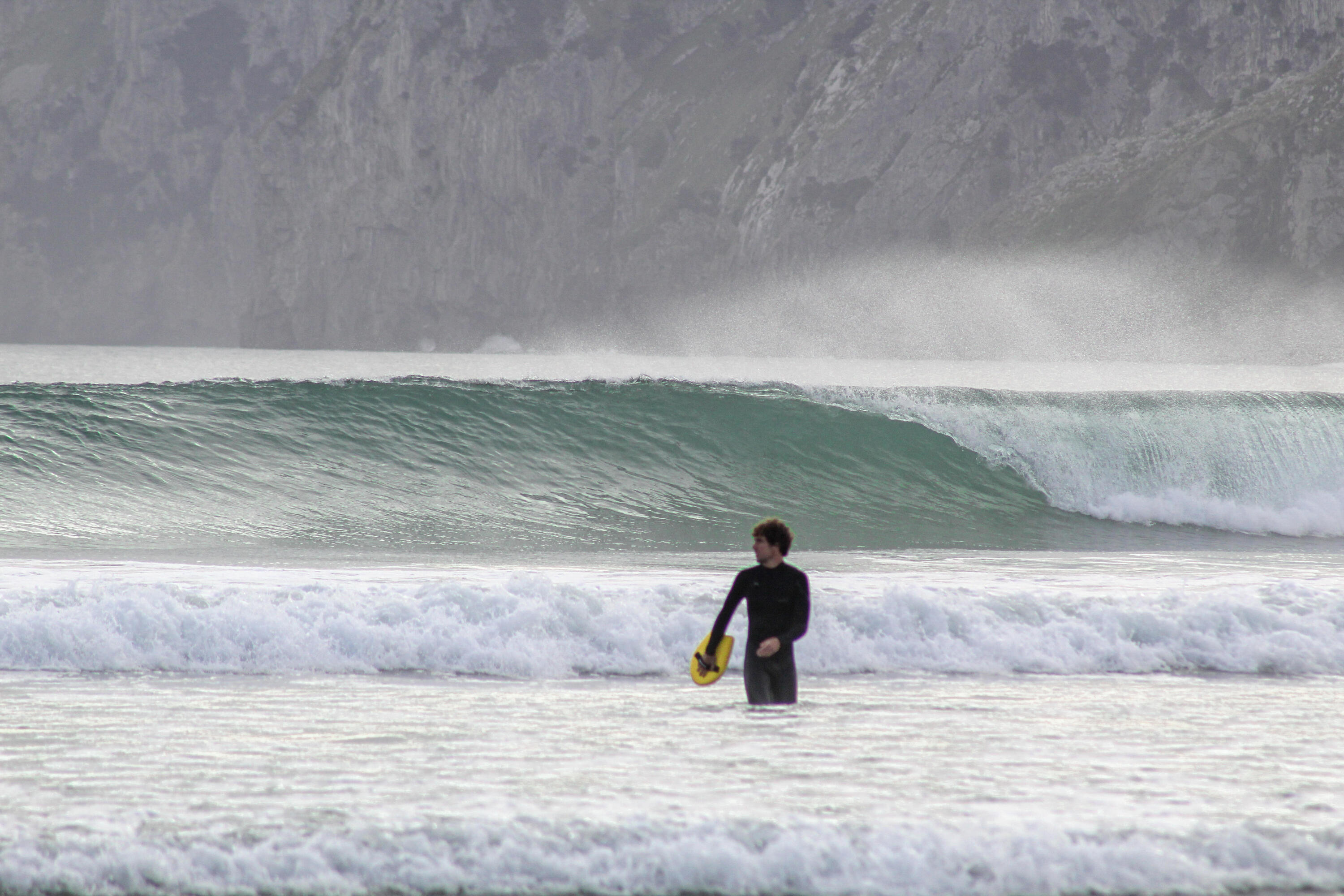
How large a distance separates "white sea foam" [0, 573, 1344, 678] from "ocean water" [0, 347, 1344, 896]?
0.03m

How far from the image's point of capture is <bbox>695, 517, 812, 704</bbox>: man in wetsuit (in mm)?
7609

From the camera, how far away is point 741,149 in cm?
13912

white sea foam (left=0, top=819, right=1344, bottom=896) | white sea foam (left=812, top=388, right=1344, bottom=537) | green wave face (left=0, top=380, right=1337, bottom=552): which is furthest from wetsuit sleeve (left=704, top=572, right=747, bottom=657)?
white sea foam (left=812, top=388, right=1344, bottom=537)

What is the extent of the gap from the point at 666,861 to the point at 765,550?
101 inches

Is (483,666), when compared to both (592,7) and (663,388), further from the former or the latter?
(592,7)

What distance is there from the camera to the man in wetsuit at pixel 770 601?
761cm

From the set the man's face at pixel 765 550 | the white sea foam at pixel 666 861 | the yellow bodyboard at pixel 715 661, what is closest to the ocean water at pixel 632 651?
the white sea foam at pixel 666 861

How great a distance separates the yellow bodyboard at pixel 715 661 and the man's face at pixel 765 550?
0.46 metres

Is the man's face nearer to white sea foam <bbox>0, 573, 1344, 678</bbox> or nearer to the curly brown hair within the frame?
A: the curly brown hair

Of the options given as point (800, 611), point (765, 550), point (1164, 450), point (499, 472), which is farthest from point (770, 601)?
point (1164, 450)

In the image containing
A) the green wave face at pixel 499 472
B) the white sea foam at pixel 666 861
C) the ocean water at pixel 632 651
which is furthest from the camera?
the green wave face at pixel 499 472

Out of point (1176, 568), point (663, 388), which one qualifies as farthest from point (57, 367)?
point (1176, 568)

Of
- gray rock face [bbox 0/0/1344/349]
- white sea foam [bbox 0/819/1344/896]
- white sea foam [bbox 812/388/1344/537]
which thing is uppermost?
gray rock face [bbox 0/0/1344/349]

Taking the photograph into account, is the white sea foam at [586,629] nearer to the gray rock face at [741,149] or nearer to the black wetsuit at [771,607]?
the black wetsuit at [771,607]
